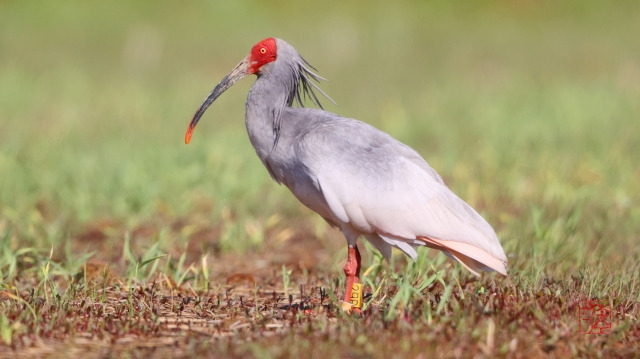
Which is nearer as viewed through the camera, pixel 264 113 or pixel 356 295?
pixel 356 295

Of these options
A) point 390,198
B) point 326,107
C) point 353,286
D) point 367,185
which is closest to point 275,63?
point 367,185

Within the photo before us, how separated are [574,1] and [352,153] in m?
20.1

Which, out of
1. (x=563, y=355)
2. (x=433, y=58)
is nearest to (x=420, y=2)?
(x=433, y=58)

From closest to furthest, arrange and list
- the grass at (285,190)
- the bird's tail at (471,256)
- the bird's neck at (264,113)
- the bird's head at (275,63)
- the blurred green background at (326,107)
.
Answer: the grass at (285,190)
the bird's tail at (471,256)
the bird's neck at (264,113)
the bird's head at (275,63)
the blurred green background at (326,107)

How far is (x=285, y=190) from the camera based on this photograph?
983 cm

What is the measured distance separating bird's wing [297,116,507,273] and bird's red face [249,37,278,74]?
2.20 feet

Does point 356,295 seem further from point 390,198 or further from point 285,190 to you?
point 285,190

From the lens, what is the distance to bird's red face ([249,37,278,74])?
5871mm

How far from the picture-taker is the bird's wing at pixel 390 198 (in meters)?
5.27

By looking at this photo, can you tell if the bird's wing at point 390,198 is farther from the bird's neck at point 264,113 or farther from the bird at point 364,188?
the bird's neck at point 264,113

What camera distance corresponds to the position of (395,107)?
1437 cm

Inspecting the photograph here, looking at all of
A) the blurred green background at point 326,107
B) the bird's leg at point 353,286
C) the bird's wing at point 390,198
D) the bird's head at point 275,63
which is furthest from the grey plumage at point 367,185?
the blurred green background at point 326,107

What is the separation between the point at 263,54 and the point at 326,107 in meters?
8.57

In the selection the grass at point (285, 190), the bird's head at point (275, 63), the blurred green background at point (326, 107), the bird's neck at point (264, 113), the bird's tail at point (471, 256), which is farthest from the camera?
the blurred green background at point (326, 107)
